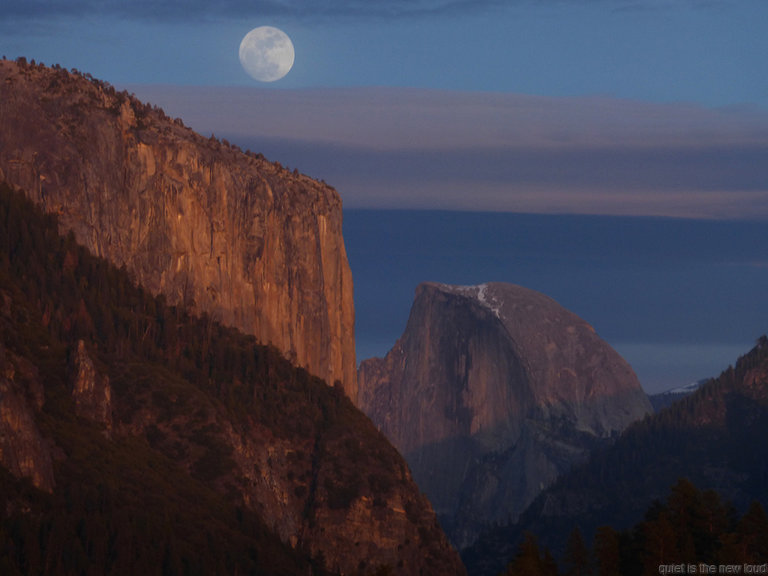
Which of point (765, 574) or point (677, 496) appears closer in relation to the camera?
point (765, 574)

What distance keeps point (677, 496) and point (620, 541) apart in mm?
7939

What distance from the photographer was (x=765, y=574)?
164 metres

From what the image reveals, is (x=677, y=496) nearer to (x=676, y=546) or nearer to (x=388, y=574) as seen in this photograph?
(x=676, y=546)

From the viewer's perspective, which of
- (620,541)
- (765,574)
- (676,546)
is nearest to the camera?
(765,574)

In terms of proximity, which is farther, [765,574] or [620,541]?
[620,541]

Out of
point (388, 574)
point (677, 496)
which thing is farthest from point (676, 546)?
point (388, 574)

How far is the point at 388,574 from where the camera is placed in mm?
170250

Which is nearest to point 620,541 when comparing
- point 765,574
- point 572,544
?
point 572,544

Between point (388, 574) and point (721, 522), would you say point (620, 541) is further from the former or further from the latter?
point (388, 574)

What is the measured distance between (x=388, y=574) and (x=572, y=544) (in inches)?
1179

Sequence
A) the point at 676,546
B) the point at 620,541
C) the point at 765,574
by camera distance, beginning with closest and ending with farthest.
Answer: the point at 765,574 < the point at 676,546 < the point at 620,541

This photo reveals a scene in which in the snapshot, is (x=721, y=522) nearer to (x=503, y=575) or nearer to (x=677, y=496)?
(x=677, y=496)

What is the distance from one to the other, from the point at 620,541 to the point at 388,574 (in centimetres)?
3440

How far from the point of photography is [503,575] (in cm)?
18575
